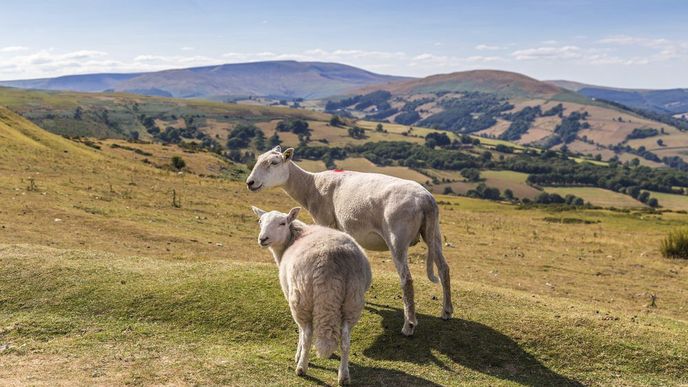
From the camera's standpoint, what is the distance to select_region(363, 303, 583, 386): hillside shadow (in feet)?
39.0

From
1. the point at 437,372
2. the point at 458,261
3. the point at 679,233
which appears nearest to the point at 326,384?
the point at 437,372

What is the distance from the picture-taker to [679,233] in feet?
123

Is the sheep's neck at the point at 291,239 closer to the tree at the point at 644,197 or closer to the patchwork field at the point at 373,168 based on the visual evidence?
the patchwork field at the point at 373,168

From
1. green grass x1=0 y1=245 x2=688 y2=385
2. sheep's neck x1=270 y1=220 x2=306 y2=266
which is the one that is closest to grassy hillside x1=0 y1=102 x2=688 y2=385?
green grass x1=0 y1=245 x2=688 y2=385

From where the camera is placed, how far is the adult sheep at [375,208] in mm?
12742

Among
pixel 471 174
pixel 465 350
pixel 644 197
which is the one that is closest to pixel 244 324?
pixel 465 350

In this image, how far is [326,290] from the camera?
395 inches

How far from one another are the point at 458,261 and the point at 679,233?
1810 cm

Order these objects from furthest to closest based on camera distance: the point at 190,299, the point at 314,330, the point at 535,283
→ the point at 535,283 → the point at 190,299 → the point at 314,330

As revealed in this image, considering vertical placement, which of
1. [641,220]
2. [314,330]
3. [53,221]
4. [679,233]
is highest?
[314,330]

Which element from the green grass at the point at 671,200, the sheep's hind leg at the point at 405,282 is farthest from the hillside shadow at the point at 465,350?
the green grass at the point at 671,200

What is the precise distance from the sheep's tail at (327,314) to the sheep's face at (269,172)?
233 inches

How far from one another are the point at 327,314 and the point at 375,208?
155 inches

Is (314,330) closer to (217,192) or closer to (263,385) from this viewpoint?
(263,385)
